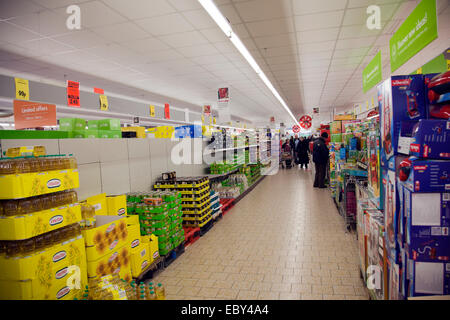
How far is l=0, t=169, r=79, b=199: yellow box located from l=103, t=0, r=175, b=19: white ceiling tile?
326 cm

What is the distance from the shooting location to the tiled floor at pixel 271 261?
3.18 m

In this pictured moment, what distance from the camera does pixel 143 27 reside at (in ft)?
17.5

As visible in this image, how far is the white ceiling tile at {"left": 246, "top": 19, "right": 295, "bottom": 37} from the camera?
210 inches

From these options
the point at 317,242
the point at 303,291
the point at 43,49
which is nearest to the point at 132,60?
the point at 43,49

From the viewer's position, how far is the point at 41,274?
214 centimetres

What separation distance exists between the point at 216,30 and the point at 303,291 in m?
4.98

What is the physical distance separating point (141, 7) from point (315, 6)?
296 cm

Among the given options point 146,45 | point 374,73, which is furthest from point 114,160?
point 374,73

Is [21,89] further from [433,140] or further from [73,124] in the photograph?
[433,140]

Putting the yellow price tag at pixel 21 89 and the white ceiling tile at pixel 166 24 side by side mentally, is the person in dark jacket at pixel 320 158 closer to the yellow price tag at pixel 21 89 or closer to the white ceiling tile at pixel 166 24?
the white ceiling tile at pixel 166 24

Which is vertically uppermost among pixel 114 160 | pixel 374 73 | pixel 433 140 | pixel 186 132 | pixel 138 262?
pixel 374 73

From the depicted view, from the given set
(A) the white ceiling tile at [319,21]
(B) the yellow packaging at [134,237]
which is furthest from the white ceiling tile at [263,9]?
(B) the yellow packaging at [134,237]

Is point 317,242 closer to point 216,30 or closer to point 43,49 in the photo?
point 216,30

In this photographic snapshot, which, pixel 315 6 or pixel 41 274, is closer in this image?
pixel 41 274
